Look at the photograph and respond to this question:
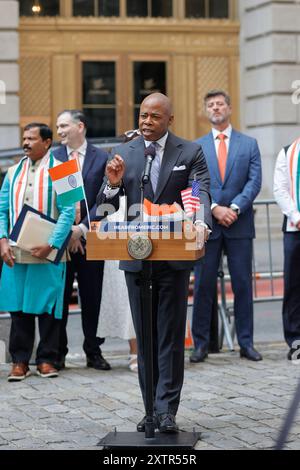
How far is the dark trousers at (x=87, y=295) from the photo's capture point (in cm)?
934

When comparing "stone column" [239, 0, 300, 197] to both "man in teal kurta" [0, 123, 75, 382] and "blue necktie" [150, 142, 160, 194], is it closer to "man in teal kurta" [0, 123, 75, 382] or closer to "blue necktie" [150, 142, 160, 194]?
"man in teal kurta" [0, 123, 75, 382]

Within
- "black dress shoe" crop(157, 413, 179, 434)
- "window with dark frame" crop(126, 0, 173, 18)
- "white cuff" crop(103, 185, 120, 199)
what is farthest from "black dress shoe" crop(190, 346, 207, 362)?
"window with dark frame" crop(126, 0, 173, 18)

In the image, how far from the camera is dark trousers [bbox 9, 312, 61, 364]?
8922 millimetres

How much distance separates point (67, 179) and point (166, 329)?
1376 mm

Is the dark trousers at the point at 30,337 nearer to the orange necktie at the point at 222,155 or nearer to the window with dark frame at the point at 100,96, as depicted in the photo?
the orange necktie at the point at 222,155

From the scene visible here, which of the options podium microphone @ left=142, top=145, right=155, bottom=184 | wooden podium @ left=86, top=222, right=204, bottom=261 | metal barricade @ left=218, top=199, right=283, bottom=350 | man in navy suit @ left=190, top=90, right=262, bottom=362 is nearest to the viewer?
wooden podium @ left=86, top=222, right=204, bottom=261

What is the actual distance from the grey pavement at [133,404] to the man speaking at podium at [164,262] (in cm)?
35

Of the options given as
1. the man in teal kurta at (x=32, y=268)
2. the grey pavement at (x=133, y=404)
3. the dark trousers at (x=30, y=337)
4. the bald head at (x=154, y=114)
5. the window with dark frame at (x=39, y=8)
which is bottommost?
the grey pavement at (x=133, y=404)

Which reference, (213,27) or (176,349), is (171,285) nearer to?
(176,349)

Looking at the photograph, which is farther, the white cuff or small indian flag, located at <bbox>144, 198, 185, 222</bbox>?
the white cuff

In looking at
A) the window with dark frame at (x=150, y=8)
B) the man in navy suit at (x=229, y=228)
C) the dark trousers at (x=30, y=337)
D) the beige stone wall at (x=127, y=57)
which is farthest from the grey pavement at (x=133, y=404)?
the window with dark frame at (x=150, y=8)

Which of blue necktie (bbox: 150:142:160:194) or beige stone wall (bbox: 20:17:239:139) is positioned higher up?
beige stone wall (bbox: 20:17:239:139)

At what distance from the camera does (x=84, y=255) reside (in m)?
9.30
